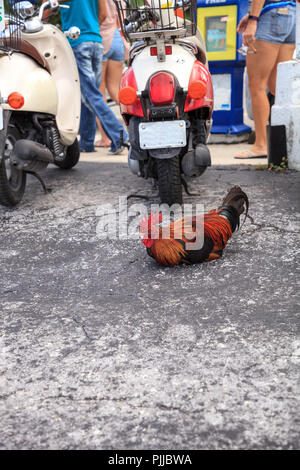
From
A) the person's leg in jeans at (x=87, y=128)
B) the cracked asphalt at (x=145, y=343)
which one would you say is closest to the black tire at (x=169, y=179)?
the cracked asphalt at (x=145, y=343)

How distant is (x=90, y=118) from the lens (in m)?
5.61

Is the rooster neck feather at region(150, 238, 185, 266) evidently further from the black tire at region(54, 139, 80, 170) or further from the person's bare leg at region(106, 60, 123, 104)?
the person's bare leg at region(106, 60, 123, 104)

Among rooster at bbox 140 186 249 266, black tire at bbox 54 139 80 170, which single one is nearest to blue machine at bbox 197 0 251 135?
black tire at bbox 54 139 80 170

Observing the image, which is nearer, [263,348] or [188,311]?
[263,348]

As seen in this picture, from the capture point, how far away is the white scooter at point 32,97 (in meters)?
3.34

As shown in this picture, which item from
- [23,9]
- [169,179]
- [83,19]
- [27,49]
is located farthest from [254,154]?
[23,9]

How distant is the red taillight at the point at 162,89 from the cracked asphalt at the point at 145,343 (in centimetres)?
83

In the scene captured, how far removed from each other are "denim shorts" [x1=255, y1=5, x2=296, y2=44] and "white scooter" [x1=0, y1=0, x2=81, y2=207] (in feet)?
5.77

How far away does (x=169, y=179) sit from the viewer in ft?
10.6

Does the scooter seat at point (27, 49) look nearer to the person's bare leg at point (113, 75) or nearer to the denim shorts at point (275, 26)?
the denim shorts at point (275, 26)

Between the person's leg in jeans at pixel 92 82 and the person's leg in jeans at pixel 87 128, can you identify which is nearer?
the person's leg in jeans at pixel 92 82

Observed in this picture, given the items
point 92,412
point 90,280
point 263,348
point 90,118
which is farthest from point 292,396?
point 90,118

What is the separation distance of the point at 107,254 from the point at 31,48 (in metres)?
1.83

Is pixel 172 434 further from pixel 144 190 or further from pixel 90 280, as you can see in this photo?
pixel 144 190
